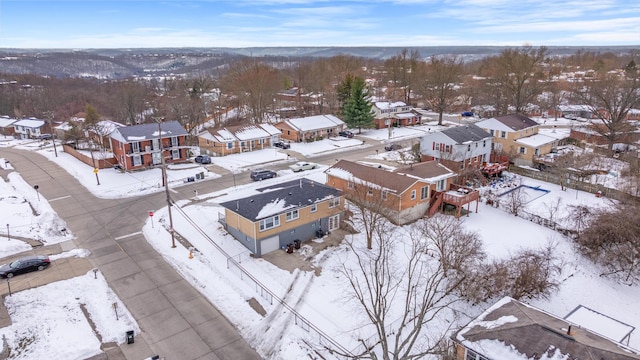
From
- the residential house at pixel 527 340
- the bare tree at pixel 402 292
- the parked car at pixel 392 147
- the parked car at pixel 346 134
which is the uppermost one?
the parked car at pixel 346 134

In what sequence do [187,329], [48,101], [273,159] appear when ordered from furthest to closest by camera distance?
[48,101] → [273,159] → [187,329]

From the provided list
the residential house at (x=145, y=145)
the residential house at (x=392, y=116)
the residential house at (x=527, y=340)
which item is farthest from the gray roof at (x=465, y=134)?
the residential house at (x=145, y=145)

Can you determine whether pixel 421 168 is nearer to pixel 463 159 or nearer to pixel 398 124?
pixel 463 159

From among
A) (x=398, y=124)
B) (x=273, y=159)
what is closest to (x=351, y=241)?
(x=273, y=159)

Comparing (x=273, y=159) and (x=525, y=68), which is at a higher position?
(x=525, y=68)

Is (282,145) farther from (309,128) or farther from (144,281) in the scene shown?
(144,281)

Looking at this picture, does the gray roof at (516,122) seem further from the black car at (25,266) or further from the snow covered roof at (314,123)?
the black car at (25,266)

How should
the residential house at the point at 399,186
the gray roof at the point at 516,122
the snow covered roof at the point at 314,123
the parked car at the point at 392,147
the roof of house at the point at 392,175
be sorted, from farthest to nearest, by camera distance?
the snow covered roof at the point at 314,123
the parked car at the point at 392,147
the gray roof at the point at 516,122
the roof of house at the point at 392,175
the residential house at the point at 399,186
